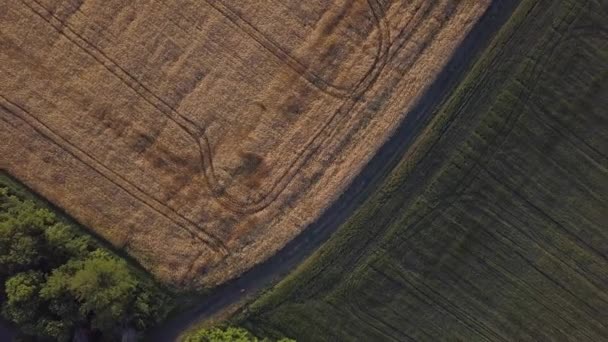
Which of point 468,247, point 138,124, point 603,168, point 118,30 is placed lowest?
point 138,124

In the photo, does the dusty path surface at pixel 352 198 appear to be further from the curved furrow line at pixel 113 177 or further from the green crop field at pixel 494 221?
the curved furrow line at pixel 113 177

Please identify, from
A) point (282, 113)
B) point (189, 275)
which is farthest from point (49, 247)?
point (282, 113)

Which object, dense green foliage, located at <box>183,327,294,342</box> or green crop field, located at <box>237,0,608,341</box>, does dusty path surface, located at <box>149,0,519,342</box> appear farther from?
dense green foliage, located at <box>183,327,294,342</box>

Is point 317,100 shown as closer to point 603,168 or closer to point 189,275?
point 189,275

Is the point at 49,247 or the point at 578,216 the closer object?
the point at 49,247

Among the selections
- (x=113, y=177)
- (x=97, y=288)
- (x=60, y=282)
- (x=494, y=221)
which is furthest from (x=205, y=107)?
(x=494, y=221)

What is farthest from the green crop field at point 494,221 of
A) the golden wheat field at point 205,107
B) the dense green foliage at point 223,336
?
the golden wheat field at point 205,107
